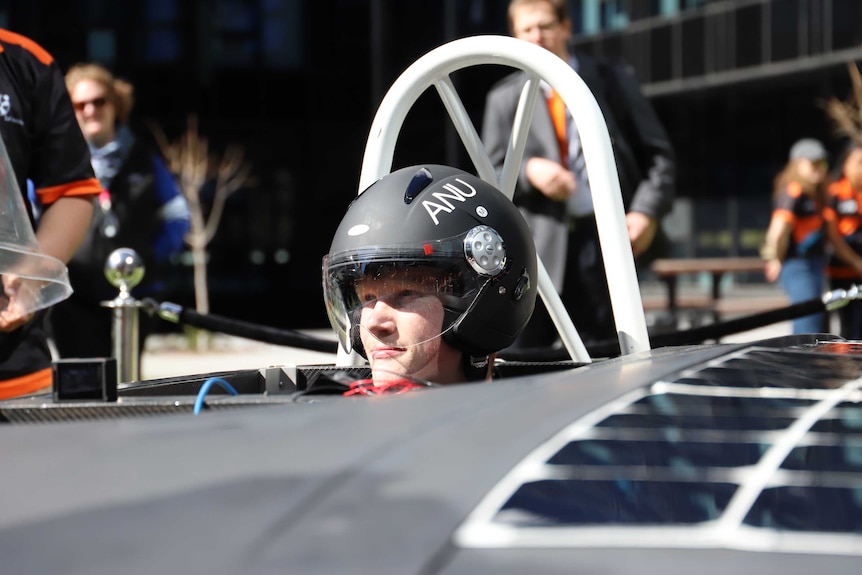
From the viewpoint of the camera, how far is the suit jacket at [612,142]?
4.53m

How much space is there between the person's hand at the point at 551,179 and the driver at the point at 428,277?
194 cm

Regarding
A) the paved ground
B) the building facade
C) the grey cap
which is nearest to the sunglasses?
the grey cap

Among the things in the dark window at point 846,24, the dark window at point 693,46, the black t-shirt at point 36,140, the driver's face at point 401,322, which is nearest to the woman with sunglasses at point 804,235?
the black t-shirt at point 36,140

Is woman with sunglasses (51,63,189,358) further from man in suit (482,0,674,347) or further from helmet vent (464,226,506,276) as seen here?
helmet vent (464,226,506,276)

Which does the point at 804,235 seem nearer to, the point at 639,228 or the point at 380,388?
the point at 639,228

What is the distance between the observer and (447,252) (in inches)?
92.2

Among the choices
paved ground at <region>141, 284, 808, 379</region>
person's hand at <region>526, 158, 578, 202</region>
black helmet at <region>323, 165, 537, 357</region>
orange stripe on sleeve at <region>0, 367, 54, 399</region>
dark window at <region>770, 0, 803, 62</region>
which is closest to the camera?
black helmet at <region>323, 165, 537, 357</region>

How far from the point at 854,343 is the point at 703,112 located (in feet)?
77.9

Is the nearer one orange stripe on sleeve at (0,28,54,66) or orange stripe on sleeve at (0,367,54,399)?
orange stripe on sleeve at (0,367,54,399)

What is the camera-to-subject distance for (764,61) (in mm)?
22891

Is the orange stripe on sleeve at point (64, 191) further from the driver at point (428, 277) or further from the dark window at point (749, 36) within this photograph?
the dark window at point (749, 36)

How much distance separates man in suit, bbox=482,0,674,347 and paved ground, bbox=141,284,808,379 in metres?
5.86

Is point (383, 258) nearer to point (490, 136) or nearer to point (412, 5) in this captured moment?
point (490, 136)

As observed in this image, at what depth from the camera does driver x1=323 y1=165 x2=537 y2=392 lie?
230cm
